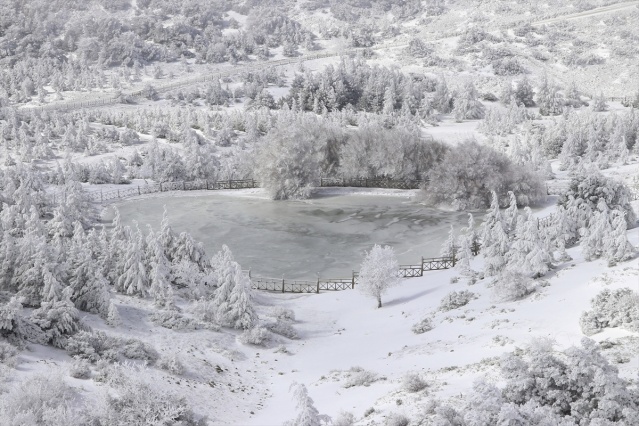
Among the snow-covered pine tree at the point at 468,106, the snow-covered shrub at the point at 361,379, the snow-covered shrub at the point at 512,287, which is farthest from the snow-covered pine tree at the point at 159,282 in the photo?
the snow-covered pine tree at the point at 468,106

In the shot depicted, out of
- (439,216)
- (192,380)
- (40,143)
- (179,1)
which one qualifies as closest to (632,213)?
(439,216)

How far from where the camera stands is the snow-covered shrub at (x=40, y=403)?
20828 mm

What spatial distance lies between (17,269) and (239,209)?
37.2 metres

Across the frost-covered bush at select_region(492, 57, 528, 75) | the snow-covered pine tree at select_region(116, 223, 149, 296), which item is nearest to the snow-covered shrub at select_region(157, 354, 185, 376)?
the snow-covered pine tree at select_region(116, 223, 149, 296)

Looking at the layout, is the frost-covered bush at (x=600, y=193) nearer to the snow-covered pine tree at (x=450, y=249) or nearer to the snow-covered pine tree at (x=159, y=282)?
the snow-covered pine tree at (x=450, y=249)

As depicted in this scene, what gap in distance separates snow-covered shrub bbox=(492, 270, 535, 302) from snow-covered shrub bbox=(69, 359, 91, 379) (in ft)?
62.3

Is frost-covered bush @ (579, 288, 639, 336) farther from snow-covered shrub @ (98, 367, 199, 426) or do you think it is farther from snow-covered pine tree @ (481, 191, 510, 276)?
snow-covered shrub @ (98, 367, 199, 426)

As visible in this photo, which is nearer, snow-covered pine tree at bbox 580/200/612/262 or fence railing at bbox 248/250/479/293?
snow-covered pine tree at bbox 580/200/612/262

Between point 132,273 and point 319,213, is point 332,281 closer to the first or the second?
point 132,273

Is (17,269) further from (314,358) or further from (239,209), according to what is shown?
(239,209)

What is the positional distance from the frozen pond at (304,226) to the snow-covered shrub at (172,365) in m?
20.1

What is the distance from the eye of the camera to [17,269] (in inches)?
1318

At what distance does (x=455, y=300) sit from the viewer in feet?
122

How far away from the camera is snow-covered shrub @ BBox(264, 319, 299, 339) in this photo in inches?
1452
